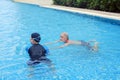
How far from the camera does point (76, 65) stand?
6.98 meters

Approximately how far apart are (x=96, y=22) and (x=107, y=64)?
6.02 metres

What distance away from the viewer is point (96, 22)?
42.1 ft

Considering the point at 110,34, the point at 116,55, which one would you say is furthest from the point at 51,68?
the point at 110,34

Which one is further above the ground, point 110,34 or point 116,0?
point 116,0

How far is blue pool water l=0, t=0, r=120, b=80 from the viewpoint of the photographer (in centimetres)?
636

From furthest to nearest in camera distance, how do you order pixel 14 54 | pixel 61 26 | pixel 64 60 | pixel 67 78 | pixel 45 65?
pixel 61 26, pixel 14 54, pixel 64 60, pixel 45 65, pixel 67 78

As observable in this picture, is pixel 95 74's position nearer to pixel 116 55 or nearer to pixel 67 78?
pixel 67 78

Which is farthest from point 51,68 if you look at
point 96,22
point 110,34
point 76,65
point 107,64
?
point 96,22

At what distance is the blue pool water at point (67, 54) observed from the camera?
20.9ft

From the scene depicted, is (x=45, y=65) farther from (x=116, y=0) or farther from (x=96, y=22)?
(x=116, y=0)

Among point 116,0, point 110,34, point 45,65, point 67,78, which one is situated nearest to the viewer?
point 67,78

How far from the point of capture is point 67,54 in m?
7.88

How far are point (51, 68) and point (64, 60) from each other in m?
0.89

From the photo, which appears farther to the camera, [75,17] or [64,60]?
[75,17]
